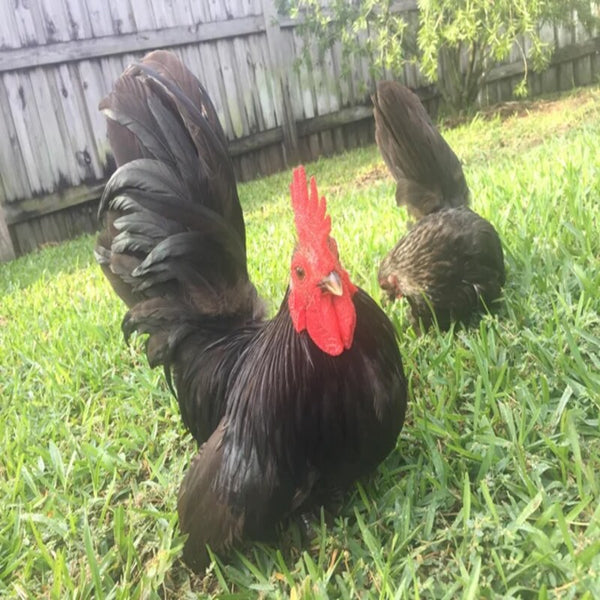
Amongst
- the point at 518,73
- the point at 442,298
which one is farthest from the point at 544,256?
the point at 518,73

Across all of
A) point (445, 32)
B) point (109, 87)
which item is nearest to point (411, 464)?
point (445, 32)

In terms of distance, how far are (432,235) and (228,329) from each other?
1.14 metres

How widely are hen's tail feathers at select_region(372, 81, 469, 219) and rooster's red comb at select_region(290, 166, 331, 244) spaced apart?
156cm

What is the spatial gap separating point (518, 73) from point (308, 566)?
10.6 m

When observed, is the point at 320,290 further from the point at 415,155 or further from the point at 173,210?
the point at 415,155

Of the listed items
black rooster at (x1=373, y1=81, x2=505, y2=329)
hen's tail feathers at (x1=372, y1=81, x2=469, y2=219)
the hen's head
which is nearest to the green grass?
black rooster at (x1=373, y1=81, x2=505, y2=329)

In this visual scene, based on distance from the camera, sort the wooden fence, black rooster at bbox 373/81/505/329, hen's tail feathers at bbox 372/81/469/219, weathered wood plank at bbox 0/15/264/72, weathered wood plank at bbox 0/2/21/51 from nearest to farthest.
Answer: black rooster at bbox 373/81/505/329 < hen's tail feathers at bbox 372/81/469/219 < weathered wood plank at bbox 0/2/21/51 < weathered wood plank at bbox 0/15/264/72 < the wooden fence

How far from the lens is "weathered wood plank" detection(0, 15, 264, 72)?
636 centimetres

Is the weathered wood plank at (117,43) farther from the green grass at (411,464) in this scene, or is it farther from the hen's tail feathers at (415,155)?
the hen's tail feathers at (415,155)

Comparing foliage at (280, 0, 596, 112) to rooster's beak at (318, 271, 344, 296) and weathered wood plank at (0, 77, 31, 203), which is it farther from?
rooster's beak at (318, 271, 344, 296)

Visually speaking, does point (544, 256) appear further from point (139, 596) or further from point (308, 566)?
point (139, 596)

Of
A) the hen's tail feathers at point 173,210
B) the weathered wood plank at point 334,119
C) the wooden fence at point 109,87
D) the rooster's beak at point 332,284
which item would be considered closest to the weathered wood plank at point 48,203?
the wooden fence at point 109,87

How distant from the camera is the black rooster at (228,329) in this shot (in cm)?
156

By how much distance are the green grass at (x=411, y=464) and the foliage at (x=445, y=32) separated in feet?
13.7
